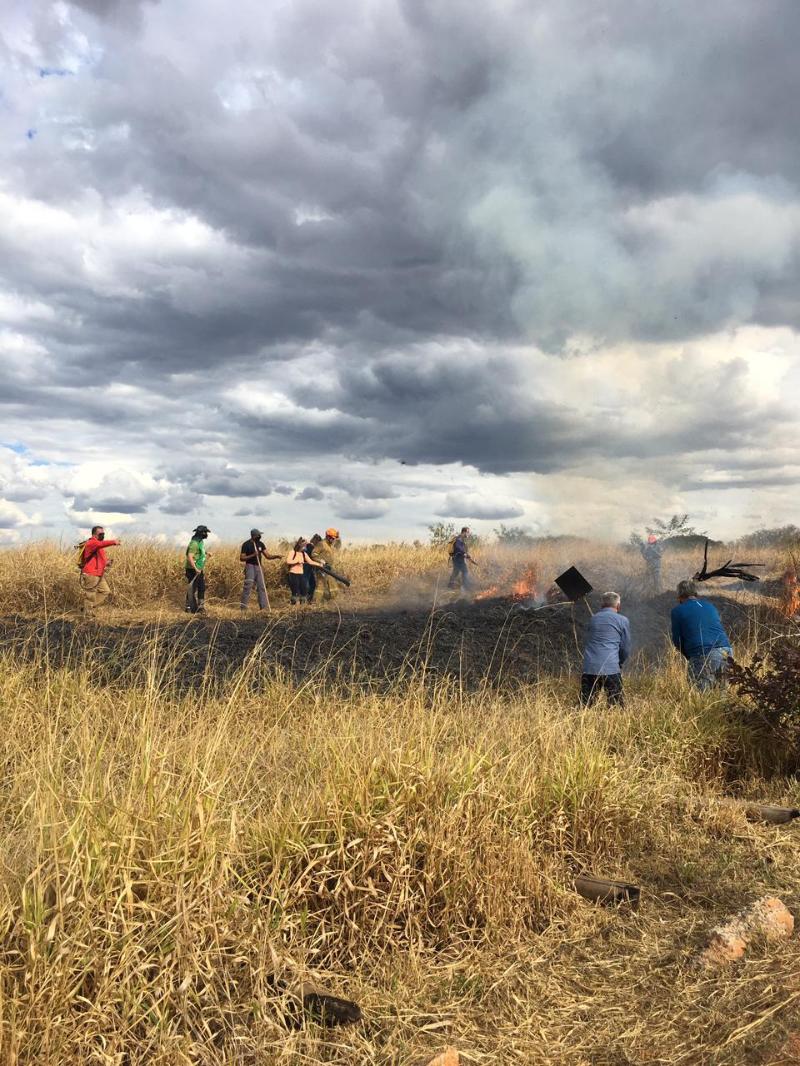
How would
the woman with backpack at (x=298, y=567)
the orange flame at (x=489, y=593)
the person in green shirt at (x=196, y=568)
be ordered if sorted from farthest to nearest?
the orange flame at (x=489, y=593) < the woman with backpack at (x=298, y=567) < the person in green shirt at (x=196, y=568)

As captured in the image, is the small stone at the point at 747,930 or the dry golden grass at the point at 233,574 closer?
the small stone at the point at 747,930

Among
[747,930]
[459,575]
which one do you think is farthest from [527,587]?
[747,930]

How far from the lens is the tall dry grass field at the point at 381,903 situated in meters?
2.99

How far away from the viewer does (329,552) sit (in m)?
24.5

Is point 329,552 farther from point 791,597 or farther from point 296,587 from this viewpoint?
point 791,597

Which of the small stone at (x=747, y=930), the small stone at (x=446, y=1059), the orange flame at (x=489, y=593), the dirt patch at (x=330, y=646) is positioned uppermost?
the orange flame at (x=489, y=593)

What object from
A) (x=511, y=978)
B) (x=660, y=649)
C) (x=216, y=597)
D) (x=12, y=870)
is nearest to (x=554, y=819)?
(x=511, y=978)

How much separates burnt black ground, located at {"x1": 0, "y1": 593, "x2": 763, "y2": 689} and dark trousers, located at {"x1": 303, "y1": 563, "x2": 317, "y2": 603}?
7.52 feet

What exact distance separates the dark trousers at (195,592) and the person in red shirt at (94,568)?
1.61 metres

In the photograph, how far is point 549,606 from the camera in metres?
15.7

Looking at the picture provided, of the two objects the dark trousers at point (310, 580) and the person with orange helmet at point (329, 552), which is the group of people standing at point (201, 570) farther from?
the person with orange helmet at point (329, 552)

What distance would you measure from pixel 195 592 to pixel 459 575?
6.97 metres

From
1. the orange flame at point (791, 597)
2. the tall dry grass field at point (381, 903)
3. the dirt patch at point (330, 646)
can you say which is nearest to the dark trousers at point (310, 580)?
the dirt patch at point (330, 646)

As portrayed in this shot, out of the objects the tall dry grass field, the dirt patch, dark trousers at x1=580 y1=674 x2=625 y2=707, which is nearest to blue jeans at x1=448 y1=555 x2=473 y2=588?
the dirt patch
